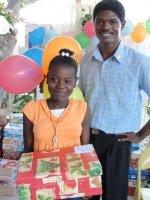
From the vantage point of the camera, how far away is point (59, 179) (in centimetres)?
89

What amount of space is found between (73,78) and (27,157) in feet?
1.35

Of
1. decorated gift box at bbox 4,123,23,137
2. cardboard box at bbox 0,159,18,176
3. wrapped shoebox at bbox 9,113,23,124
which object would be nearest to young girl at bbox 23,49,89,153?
cardboard box at bbox 0,159,18,176

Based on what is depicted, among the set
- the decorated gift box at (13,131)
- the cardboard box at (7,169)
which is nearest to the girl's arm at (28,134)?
the cardboard box at (7,169)

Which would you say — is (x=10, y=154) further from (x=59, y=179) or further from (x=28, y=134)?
(x=59, y=179)

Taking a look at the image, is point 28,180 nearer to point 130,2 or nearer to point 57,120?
point 57,120

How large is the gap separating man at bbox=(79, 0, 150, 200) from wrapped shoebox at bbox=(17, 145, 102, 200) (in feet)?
1.30

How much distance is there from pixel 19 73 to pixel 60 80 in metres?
0.28

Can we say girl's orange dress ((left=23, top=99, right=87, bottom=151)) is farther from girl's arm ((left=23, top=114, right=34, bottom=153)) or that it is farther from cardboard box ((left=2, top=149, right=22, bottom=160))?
cardboard box ((left=2, top=149, right=22, bottom=160))

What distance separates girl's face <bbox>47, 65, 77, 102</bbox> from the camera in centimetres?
113

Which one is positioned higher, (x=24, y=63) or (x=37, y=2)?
(x=37, y=2)

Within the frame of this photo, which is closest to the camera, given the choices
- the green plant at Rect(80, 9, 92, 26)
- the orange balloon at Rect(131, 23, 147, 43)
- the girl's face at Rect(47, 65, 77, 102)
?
the girl's face at Rect(47, 65, 77, 102)

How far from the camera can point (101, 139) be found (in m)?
1.36

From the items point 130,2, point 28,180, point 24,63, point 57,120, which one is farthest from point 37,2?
point 28,180

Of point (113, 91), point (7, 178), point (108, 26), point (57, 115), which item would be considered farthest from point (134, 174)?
point (108, 26)
